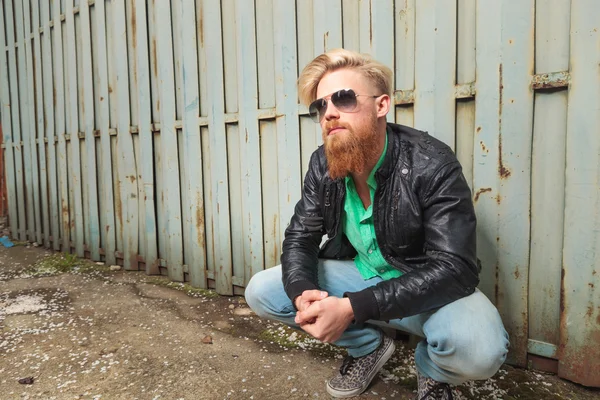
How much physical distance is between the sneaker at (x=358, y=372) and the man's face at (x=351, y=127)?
923 millimetres

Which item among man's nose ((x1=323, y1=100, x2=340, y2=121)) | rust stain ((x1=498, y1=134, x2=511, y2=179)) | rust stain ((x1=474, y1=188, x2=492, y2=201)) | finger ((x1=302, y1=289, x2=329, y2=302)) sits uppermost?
man's nose ((x1=323, y1=100, x2=340, y2=121))

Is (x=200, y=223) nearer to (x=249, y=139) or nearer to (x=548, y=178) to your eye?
(x=249, y=139)

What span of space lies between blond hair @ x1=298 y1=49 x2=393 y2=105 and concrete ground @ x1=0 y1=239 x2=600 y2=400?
1.57 metres

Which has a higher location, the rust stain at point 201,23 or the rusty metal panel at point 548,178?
the rust stain at point 201,23

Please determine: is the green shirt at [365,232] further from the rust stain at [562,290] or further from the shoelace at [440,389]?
the rust stain at [562,290]

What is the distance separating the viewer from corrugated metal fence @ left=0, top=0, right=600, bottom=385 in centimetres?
216

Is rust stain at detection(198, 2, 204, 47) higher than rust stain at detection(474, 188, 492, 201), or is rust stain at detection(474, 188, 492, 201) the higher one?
rust stain at detection(198, 2, 204, 47)

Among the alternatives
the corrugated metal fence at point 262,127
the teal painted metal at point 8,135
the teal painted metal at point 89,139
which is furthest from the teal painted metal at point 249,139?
the teal painted metal at point 8,135

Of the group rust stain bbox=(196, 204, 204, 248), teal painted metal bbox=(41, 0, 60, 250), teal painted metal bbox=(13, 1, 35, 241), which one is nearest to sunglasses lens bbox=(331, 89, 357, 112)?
rust stain bbox=(196, 204, 204, 248)

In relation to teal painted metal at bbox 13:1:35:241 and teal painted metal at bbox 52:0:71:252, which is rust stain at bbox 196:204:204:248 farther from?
teal painted metal at bbox 13:1:35:241

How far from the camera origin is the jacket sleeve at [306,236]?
7.23 ft

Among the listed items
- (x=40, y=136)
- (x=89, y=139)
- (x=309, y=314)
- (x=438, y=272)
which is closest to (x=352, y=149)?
(x=438, y=272)

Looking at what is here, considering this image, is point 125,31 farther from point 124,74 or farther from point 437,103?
point 437,103

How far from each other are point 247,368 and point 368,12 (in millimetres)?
2255
